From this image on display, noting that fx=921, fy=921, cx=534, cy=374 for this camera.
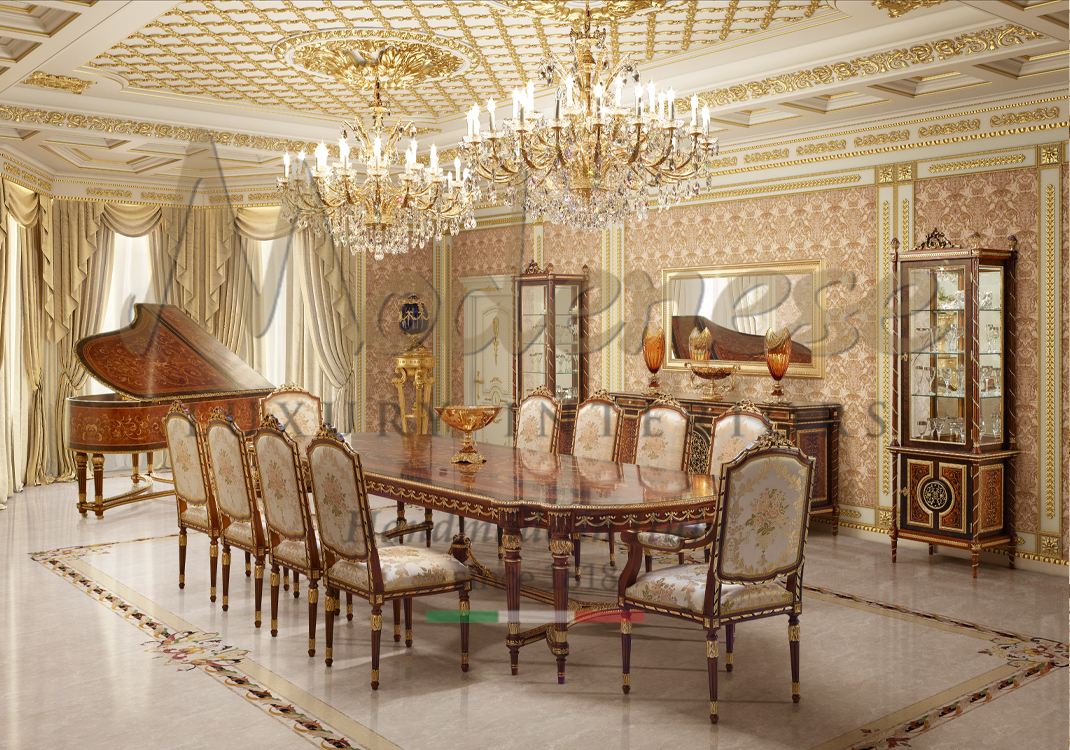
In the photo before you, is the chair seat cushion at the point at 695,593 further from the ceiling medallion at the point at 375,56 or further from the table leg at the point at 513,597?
the ceiling medallion at the point at 375,56

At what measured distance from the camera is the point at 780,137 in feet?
22.5

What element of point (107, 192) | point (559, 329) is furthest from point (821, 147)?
point (107, 192)

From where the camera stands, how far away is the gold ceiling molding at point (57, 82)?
5.84 m

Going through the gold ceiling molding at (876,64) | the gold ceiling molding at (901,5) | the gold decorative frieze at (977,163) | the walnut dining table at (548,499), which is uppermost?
the gold ceiling molding at (901,5)

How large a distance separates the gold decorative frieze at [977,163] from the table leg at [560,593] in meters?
3.90

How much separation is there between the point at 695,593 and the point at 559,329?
206 inches

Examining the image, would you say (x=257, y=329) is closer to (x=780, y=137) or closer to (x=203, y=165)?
(x=203, y=165)

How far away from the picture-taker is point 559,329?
8.50 meters

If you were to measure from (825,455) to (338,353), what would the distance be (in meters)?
5.42

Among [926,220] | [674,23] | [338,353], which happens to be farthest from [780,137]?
[338,353]

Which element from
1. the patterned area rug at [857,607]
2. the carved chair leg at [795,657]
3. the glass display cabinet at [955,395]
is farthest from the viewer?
the glass display cabinet at [955,395]

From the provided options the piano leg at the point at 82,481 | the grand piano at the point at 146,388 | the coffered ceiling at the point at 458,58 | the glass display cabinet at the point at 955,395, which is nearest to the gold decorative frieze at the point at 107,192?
the coffered ceiling at the point at 458,58

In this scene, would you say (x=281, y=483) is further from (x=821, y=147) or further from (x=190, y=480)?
(x=821, y=147)

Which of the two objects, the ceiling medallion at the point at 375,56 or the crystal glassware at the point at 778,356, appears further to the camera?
the crystal glassware at the point at 778,356
